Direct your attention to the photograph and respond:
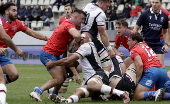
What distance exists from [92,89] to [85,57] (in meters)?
0.72

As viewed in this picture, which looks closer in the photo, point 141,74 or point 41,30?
point 141,74

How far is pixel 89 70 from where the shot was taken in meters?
9.25

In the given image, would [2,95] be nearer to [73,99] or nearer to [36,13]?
[73,99]

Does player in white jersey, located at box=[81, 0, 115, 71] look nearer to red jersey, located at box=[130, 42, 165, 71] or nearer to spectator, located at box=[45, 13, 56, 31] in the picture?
red jersey, located at box=[130, 42, 165, 71]

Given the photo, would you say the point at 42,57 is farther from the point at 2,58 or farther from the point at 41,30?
the point at 41,30

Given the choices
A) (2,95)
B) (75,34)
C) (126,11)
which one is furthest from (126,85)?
(126,11)

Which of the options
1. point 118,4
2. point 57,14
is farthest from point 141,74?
point 57,14

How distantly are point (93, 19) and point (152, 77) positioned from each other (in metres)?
2.06

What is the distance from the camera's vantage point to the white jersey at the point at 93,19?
33.3ft

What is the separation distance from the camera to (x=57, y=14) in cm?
3098

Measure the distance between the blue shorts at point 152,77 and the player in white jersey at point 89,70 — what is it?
77cm

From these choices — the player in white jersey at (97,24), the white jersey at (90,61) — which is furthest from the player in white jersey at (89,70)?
the player in white jersey at (97,24)

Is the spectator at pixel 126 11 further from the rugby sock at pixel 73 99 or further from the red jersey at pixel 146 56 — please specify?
the rugby sock at pixel 73 99

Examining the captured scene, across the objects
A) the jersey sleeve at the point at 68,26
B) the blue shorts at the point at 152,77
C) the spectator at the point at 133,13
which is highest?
the jersey sleeve at the point at 68,26
